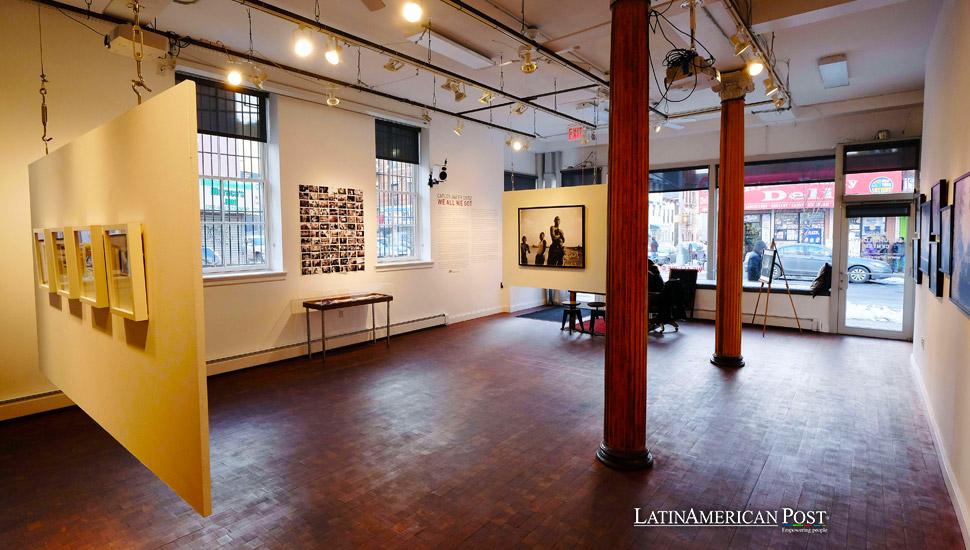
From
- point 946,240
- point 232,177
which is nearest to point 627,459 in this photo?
point 946,240

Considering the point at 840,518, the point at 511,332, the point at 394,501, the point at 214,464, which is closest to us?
the point at 840,518

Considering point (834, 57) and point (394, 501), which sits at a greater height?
point (834, 57)

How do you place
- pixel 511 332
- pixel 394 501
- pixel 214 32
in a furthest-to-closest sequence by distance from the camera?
1. pixel 511 332
2. pixel 214 32
3. pixel 394 501

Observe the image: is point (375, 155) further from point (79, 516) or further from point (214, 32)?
point (79, 516)

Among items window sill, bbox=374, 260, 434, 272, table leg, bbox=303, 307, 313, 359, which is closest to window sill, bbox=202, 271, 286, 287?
table leg, bbox=303, 307, 313, 359

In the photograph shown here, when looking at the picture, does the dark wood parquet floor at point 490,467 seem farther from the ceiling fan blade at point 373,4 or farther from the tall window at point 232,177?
the ceiling fan blade at point 373,4

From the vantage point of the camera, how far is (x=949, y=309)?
13.3 feet

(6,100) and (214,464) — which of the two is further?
(6,100)

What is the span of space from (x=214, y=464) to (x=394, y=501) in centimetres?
161

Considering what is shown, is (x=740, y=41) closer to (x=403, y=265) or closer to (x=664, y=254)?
(x=403, y=265)

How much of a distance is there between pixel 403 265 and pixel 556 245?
9.17 feet

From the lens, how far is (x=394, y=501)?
3455 mm

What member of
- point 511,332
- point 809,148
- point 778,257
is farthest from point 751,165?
point 511,332

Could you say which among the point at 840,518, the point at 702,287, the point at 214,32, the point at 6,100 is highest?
the point at 214,32
